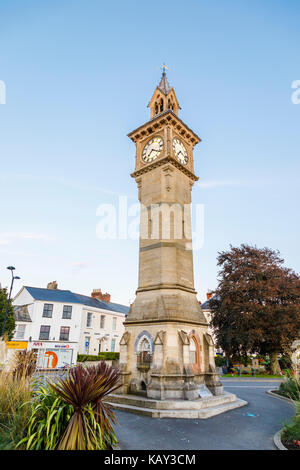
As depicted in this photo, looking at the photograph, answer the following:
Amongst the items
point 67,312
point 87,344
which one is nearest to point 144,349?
point 67,312

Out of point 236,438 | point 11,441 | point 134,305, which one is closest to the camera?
point 11,441

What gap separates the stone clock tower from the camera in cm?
1316

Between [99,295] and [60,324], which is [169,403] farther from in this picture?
[99,295]

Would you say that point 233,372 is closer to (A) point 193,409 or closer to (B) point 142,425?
(A) point 193,409

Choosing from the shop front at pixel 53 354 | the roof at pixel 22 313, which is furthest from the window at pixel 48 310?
the shop front at pixel 53 354

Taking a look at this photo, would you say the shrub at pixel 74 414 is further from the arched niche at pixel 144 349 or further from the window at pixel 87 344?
the window at pixel 87 344

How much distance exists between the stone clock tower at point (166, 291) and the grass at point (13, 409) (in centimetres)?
704

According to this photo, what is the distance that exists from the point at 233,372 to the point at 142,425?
1040 inches

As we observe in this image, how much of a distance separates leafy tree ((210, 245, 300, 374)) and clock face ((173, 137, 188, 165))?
15.4m

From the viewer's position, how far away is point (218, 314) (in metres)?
30.9

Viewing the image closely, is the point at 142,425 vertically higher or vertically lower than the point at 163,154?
lower

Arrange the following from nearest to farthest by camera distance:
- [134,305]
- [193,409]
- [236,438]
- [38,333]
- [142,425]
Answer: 1. [236,438]
2. [142,425]
3. [193,409]
4. [134,305]
5. [38,333]

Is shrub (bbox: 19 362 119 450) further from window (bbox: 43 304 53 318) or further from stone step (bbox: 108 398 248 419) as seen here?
window (bbox: 43 304 53 318)
